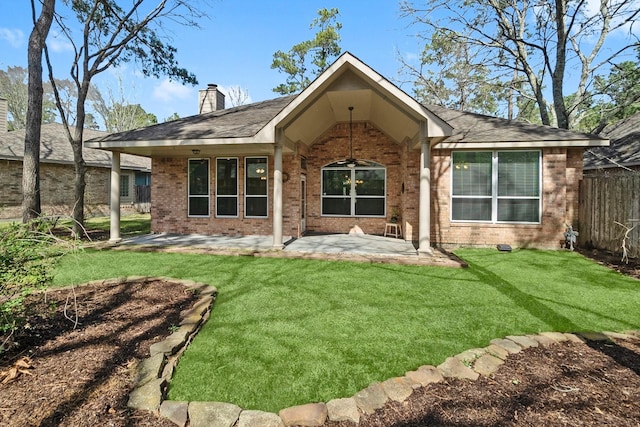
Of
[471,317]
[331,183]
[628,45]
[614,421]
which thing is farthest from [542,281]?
[628,45]

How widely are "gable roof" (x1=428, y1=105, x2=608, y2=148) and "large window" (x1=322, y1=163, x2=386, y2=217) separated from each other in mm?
2733

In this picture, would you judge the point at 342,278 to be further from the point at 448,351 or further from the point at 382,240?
the point at 382,240

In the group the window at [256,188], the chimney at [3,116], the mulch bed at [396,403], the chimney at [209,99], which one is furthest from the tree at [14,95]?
the mulch bed at [396,403]

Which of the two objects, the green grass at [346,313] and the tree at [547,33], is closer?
the green grass at [346,313]

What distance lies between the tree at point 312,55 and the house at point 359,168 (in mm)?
16089

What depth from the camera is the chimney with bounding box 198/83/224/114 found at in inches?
500

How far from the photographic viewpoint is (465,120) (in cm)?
1002

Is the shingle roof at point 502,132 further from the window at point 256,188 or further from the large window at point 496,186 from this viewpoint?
the window at point 256,188

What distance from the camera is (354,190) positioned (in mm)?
10883

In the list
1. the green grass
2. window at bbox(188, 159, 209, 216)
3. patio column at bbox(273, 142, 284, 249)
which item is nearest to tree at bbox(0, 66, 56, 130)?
window at bbox(188, 159, 209, 216)

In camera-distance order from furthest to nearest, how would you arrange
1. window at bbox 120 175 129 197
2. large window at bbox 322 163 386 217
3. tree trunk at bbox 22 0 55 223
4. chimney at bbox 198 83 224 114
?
window at bbox 120 175 129 197
chimney at bbox 198 83 224 114
large window at bbox 322 163 386 217
tree trunk at bbox 22 0 55 223

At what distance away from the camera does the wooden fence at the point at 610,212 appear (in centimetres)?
688

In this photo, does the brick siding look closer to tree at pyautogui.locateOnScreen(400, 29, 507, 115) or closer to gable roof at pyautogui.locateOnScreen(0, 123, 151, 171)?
tree at pyautogui.locateOnScreen(400, 29, 507, 115)

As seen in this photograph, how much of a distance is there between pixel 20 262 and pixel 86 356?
0.99 metres
